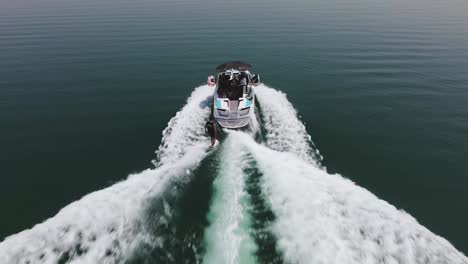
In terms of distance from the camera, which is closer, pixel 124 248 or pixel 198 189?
pixel 124 248

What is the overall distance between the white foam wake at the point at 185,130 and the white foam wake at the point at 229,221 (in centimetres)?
335

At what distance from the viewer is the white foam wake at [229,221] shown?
288 inches

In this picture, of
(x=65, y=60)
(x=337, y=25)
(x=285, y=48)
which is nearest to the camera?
(x=65, y=60)

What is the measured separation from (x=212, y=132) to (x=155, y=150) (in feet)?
11.2

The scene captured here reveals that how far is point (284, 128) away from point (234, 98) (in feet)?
11.3

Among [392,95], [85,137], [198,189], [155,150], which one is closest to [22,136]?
[85,137]

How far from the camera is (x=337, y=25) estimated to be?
41656mm

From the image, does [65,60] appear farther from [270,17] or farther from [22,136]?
[270,17]

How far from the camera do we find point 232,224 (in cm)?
825

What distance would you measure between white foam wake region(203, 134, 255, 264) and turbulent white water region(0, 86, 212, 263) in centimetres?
175

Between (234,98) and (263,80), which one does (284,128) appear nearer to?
(234,98)

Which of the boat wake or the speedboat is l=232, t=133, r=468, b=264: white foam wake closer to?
the boat wake

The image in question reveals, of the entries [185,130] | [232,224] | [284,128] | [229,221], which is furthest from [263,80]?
[232,224]

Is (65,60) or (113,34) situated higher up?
(113,34)
